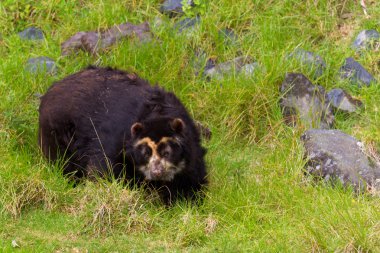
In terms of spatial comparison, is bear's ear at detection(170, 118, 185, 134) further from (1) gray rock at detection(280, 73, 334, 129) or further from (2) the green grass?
(1) gray rock at detection(280, 73, 334, 129)

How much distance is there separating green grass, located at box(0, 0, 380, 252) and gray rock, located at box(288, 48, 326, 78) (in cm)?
9

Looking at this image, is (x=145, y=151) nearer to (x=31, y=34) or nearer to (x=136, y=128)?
(x=136, y=128)

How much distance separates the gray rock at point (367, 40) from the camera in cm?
1062

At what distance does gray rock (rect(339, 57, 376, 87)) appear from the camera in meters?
10.2

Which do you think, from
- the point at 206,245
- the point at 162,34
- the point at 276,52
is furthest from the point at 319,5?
the point at 206,245

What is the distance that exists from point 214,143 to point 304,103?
3.66 feet

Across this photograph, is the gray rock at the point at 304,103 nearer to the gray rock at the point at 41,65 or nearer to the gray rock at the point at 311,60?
the gray rock at the point at 311,60

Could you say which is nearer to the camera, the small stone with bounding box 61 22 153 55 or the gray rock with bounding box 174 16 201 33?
the small stone with bounding box 61 22 153 55

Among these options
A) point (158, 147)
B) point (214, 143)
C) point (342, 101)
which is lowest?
point (214, 143)

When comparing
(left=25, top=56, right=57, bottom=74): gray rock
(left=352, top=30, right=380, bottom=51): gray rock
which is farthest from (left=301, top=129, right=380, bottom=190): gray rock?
(left=25, top=56, right=57, bottom=74): gray rock

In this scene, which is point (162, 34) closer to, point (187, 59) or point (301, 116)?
point (187, 59)

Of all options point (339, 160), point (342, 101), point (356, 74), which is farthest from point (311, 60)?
point (339, 160)

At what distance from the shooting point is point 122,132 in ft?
26.7

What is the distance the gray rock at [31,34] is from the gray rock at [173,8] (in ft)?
5.11
